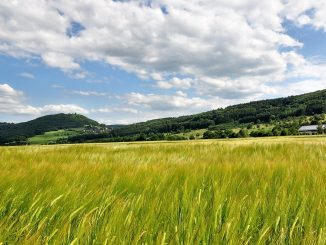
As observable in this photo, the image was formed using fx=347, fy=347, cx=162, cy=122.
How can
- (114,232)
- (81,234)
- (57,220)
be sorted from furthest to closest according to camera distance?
(57,220)
(114,232)
(81,234)

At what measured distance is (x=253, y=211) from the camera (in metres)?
1.76

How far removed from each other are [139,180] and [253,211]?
52.7 inches

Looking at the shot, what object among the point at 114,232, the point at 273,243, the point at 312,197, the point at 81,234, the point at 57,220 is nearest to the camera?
the point at 81,234

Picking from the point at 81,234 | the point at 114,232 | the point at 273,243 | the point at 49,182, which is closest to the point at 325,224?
the point at 273,243

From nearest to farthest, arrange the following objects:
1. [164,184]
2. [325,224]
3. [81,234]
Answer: [81,234] → [325,224] → [164,184]

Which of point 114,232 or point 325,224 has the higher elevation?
point 114,232

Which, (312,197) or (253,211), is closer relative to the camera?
(253,211)

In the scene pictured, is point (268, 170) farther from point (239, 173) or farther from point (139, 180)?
point (139, 180)

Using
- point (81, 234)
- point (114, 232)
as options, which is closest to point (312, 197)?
point (114, 232)

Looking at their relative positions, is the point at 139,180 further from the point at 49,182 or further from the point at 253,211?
the point at 253,211

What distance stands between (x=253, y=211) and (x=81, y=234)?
34.4 inches

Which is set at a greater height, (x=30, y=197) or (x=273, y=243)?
(x=30, y=197)

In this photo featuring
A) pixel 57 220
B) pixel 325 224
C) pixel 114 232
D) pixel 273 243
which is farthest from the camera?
pixel 57 220

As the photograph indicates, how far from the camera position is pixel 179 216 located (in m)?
1.91
